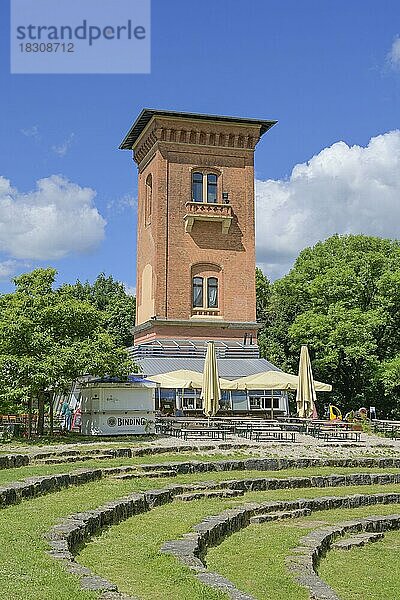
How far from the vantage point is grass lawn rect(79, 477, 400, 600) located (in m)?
8.89

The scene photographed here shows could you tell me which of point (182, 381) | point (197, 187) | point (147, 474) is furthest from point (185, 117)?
point (147, 474)

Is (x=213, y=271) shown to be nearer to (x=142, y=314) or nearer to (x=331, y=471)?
(x=142, y=314)

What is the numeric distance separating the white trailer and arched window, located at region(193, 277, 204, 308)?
16.2 meters

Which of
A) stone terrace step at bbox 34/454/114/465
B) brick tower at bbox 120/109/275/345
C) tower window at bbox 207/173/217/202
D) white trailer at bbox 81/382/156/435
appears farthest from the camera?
tower window at bbox 207/173/217/202

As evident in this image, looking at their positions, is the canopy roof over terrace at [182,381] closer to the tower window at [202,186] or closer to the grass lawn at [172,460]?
the grass lawn at [172,460]

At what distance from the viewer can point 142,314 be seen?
4934 cm

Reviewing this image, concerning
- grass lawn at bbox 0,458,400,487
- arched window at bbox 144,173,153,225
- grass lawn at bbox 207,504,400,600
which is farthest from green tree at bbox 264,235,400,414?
grass lawn at bbox 207,504,400,600

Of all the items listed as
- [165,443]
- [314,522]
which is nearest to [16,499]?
[314,522]

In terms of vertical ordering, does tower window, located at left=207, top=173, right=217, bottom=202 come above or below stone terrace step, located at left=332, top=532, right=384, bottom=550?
above

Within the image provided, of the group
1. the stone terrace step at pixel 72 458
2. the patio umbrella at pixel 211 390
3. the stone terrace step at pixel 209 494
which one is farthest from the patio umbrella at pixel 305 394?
the stone terrace step at pixel 209 494

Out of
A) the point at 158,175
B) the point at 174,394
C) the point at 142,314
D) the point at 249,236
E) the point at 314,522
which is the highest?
the point at 158,175

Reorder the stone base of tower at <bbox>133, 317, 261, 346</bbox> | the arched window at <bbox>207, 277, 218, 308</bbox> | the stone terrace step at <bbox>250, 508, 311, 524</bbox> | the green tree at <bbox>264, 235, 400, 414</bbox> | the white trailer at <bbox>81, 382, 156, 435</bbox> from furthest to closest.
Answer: the green tree at <bbox>264, 235, 400, 414</bbox>
the arched window at <bbox>207, 277, 218, 308</bbox>
the stone base of tower at <bbox>133, 317, 261, 346</bbox>
the white trailer at <bbox>81, 382, 156, 435</bbox>
the stone terrace step at <bbox>250, 508, 311, 524</bbox>

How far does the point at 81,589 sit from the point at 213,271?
39456mm

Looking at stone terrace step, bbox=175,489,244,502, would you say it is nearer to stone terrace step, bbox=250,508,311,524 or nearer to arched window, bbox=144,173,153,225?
stone terrace step, bbox=250,508,311,524
